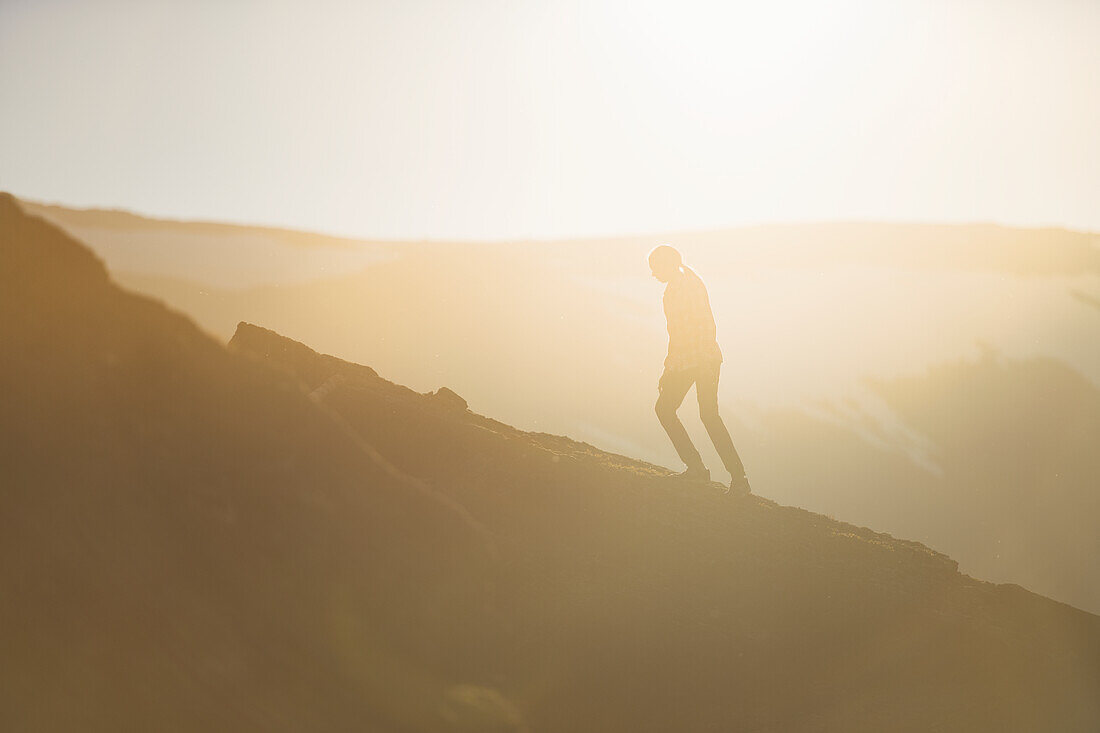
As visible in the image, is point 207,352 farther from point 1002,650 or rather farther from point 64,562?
point 1002,650

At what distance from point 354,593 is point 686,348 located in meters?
4.50

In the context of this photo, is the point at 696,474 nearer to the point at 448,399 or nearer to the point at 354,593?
the point at 448,399

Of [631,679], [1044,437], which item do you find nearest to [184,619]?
[631,679]

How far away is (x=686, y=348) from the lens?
358 inches

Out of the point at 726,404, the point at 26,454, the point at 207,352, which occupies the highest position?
the point at 207,352

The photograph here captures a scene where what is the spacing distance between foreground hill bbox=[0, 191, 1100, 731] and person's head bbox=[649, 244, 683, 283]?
2.19m

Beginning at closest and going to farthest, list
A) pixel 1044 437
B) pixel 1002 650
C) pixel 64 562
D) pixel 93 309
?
pixel 64 562 → pixel 93 309 → pixel 1002 650 → pixel 1044 437

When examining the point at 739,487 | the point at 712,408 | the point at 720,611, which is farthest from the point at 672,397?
the point at 720,611

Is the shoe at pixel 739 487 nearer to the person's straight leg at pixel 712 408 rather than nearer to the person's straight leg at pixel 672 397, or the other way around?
the person's straight leg at pixel 712 408

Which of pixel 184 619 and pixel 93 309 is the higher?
pixel 93 309

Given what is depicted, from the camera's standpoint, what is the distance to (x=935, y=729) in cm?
632

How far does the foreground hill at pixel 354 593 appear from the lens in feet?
15.6

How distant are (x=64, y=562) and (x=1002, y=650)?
664cm

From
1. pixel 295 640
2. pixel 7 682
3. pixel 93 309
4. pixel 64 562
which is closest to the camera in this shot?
pixel 7 682
